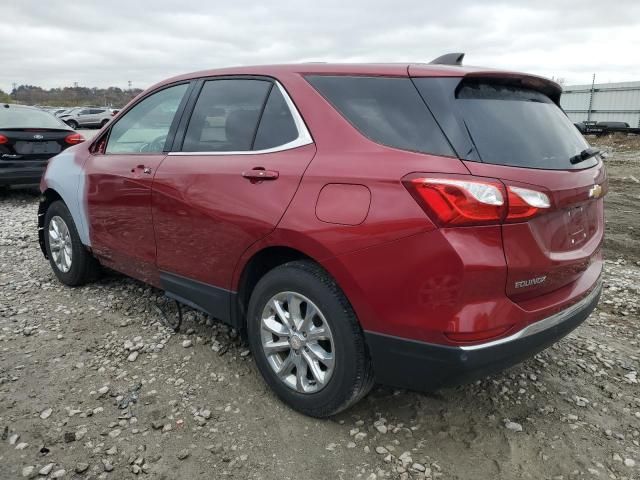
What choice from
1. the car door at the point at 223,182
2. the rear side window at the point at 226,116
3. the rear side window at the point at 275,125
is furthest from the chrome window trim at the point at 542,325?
the rear side window at the point at 226,116

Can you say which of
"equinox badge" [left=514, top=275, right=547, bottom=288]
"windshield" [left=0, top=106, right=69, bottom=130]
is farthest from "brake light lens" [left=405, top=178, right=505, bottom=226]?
"windshield" [left=0, top=106, right=69, bottom=130]

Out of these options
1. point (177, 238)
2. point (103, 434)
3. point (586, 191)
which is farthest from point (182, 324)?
point (586, 191)

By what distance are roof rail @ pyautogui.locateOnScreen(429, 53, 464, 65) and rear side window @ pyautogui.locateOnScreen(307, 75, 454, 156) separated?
41 cm

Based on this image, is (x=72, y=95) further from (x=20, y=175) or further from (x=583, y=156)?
(x=583, y=156)

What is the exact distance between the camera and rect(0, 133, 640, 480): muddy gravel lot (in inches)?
92.7

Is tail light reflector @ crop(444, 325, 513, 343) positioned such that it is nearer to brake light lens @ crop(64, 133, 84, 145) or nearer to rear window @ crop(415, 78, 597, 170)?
rear window @ crop(415, 78, 597, 170)

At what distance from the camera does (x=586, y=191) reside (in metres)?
2.45

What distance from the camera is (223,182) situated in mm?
2844

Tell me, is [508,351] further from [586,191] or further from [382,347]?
[586,191]

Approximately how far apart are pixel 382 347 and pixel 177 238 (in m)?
1.54

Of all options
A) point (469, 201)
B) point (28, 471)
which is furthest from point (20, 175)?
point (469, 201)

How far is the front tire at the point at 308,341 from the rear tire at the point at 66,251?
220 cm

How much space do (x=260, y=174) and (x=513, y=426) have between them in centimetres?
179

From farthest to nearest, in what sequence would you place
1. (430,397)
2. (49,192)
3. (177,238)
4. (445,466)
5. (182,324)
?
1. (49,192)
2. (182,324)
3. (177,238)
4. (430,397)
5. (445,466)
